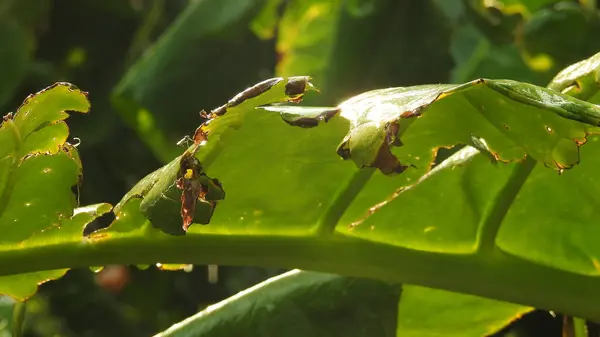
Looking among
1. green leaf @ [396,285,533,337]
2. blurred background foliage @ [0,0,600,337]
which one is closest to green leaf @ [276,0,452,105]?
blurred background foliage @ [0,0,600,337]

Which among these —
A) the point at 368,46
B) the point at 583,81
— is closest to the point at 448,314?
the point at 583,81

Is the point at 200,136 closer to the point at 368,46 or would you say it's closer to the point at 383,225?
the point at 383,225

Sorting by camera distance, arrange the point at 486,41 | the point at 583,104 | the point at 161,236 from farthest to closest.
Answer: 1. the point at 486,41
2. the point at 161,236
3. the point at 583,104

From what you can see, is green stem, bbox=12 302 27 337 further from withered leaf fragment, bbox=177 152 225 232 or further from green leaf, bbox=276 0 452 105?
green leaf, bbox=276 0 452 105

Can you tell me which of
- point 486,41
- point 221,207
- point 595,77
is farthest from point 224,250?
point 486,41

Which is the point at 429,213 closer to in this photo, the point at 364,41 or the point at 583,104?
the point at 583,104

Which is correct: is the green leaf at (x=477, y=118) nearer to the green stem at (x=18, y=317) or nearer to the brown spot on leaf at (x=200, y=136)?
the brown spot on leaf at (x=200, y=136)
